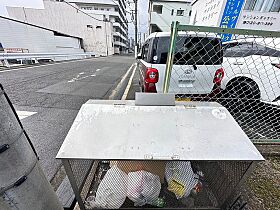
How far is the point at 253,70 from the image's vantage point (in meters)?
3.37

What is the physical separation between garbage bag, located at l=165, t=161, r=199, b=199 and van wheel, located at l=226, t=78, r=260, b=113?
2.45m

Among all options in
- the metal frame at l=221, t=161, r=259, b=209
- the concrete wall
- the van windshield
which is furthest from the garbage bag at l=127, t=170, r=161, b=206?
the concrete wall

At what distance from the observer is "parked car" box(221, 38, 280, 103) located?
3.07m

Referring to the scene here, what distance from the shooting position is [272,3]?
29.3 feet

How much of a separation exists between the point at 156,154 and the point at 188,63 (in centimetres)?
230

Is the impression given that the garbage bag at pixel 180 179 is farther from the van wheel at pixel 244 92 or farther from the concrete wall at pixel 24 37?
the concrete wall at pixel 24 37

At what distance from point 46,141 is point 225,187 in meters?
2.81

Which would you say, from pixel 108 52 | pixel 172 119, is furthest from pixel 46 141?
pixel 108 52

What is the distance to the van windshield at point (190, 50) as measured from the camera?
272 centimetres

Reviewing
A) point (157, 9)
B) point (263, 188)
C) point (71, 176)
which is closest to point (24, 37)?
point (157, 9)

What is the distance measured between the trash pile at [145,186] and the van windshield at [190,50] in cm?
197

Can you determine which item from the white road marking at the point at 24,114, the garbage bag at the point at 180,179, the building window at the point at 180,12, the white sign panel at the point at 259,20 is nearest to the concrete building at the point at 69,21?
the building window at the point at 180,12

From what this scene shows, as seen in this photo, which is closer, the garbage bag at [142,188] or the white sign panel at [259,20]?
the garbage bag at [142,188]

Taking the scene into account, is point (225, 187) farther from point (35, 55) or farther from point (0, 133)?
point (35, 55)
